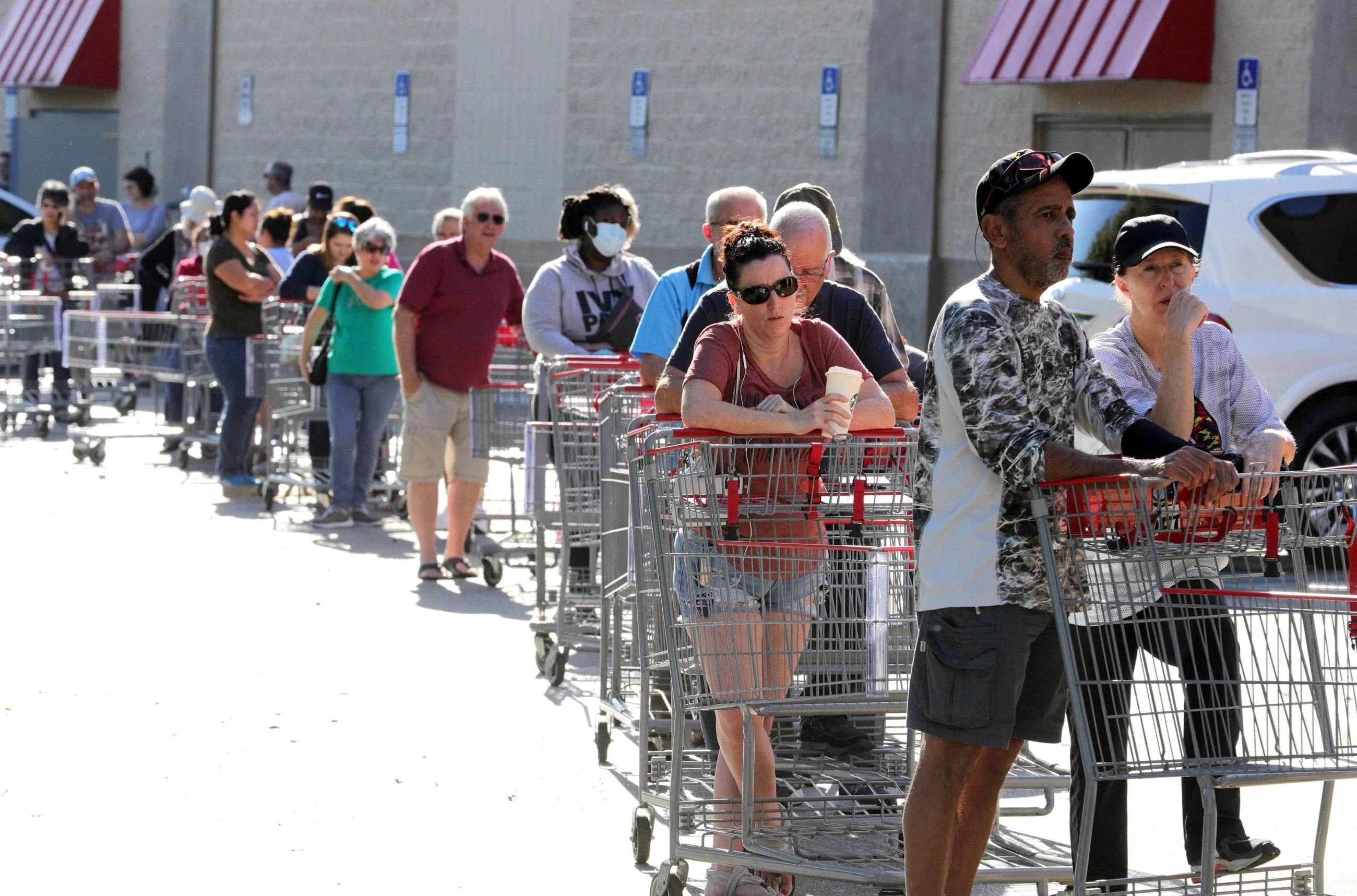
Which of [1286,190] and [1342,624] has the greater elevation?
[1286,190]

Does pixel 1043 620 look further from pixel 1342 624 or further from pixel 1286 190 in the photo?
pixel 1286 190

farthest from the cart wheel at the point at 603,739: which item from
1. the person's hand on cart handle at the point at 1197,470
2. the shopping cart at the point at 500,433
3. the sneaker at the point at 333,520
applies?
the sneaker at the point at 333,520

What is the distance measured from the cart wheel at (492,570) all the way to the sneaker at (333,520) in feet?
7.25

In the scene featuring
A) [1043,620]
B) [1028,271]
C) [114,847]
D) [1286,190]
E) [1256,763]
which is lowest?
[114,847]

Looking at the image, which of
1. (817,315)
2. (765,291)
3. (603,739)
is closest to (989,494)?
(765,291)

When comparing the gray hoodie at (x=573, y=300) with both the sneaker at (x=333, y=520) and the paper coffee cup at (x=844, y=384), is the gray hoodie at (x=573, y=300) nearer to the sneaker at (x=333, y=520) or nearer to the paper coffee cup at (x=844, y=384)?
the sneaker at (x=333, y=520)

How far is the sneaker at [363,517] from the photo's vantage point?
12.6 metres

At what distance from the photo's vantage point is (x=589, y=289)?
968 cm

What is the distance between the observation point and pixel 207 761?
672 centimetres

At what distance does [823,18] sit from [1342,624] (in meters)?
17.3

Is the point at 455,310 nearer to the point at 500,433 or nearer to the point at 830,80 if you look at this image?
the point at 500,433

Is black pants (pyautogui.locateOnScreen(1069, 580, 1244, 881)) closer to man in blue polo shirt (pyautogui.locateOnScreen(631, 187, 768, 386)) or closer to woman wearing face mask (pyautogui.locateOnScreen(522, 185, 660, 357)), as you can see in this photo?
man in blue polo shirt (pyautogui.locateOnScreen(631, 187, 768, 386))

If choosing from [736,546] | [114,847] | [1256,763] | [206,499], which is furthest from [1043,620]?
[206,499]

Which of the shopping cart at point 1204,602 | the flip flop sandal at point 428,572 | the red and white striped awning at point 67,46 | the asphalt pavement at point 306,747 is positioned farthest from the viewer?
the red and white striped awning at point 67,46
